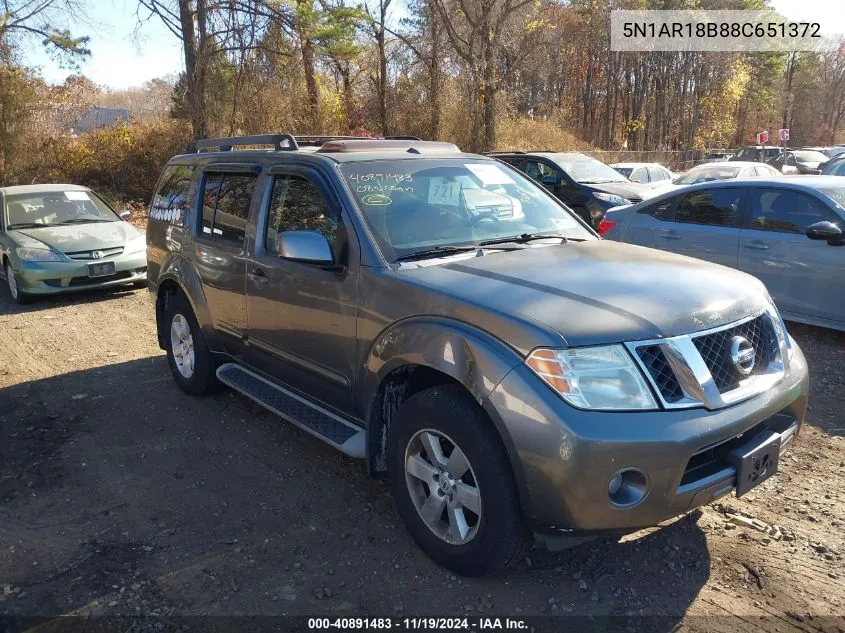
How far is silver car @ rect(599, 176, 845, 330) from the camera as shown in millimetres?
6184

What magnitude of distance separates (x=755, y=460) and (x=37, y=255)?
9.12 meters

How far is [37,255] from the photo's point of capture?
354 inches

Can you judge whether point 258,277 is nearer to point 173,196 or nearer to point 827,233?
point 173,196

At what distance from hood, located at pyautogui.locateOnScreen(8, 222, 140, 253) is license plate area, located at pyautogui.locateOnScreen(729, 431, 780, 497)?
872 cm

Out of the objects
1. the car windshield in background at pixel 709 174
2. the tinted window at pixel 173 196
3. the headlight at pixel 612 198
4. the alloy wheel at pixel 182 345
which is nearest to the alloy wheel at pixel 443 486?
the alloy wheel at pixel 182 345

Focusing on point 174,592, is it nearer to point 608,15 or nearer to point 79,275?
point 79,275

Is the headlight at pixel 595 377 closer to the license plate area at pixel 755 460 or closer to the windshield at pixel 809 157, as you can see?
the license plate area at pixel 755 460

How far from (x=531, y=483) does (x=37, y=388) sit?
5063 millimetres

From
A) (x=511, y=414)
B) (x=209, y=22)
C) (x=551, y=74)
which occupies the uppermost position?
(x=551, y=74)

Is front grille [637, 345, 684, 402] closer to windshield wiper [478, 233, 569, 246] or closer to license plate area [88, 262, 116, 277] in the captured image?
windshield wiper [478, 233, 569, 246]

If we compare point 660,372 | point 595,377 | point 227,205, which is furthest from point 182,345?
point 660,372

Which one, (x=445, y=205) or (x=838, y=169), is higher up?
(x=838, y=169)

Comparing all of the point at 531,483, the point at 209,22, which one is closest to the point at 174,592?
the point at 531,483

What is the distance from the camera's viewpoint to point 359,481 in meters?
4.05
